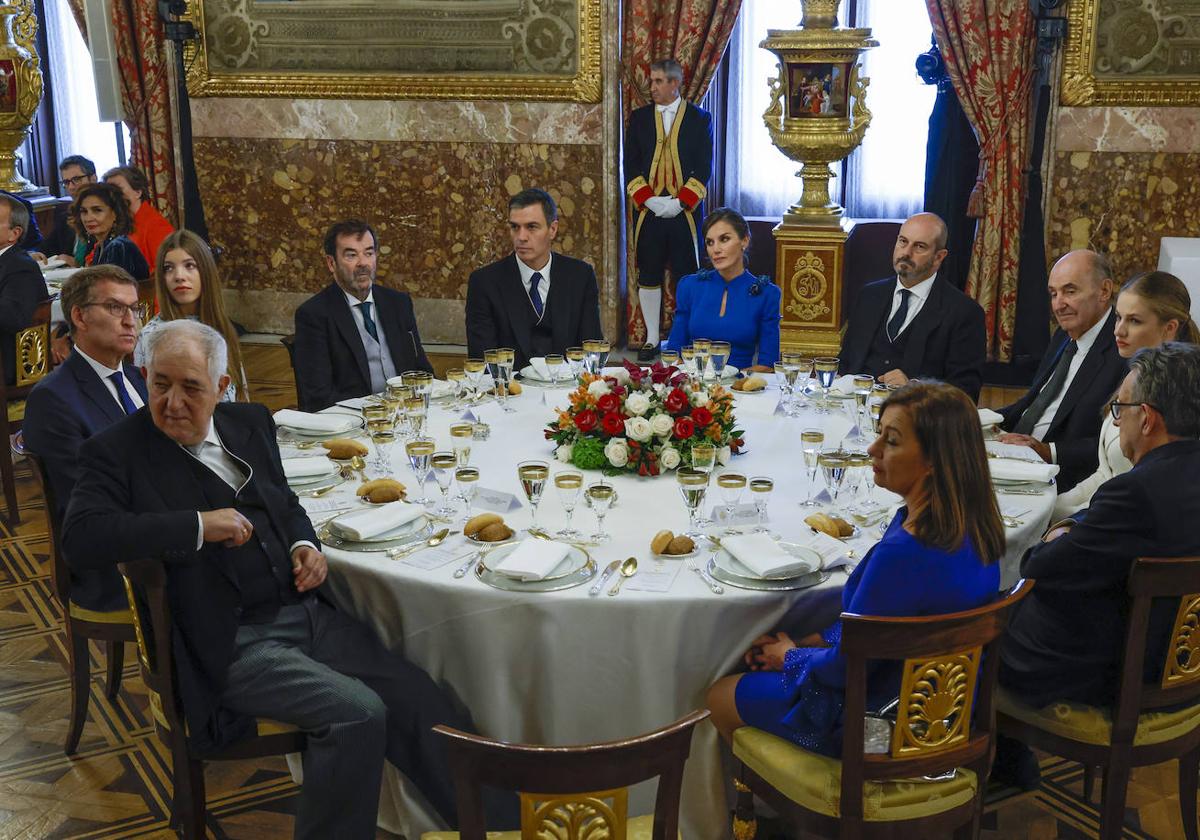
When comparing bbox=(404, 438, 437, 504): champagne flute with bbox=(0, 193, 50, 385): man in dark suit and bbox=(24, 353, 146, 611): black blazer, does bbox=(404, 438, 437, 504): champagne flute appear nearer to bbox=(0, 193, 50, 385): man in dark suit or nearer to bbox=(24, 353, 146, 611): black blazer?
bbox=(24, 353, 146, 611): black blazer

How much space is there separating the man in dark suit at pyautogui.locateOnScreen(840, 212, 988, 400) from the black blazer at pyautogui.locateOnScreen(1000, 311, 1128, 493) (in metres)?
0.65

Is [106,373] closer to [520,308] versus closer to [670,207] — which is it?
[520,308]

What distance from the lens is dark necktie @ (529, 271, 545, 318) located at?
16.0ft

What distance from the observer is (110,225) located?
5.87m

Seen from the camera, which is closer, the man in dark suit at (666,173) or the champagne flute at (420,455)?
the champagne flute at (420,455)

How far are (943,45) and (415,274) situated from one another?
11.7ft

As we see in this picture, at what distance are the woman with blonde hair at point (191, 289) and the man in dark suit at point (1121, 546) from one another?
101 inches

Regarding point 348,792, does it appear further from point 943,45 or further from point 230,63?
point 230,63

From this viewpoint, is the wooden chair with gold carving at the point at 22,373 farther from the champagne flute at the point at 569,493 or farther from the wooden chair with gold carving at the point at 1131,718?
the wooden chair with gold carving at the point at 1131,718

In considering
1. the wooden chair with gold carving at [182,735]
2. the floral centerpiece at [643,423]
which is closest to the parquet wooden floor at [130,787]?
the wooden chair with gold carving at [182,735]

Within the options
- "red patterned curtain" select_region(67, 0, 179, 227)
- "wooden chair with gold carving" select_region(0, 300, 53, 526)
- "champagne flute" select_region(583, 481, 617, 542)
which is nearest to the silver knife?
"champagne flute" select_region(583, 481, 617, 542)

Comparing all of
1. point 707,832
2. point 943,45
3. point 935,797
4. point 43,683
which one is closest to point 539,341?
point 43,683

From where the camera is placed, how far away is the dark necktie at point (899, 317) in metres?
4.50

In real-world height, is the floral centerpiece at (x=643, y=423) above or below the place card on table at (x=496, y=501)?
above
